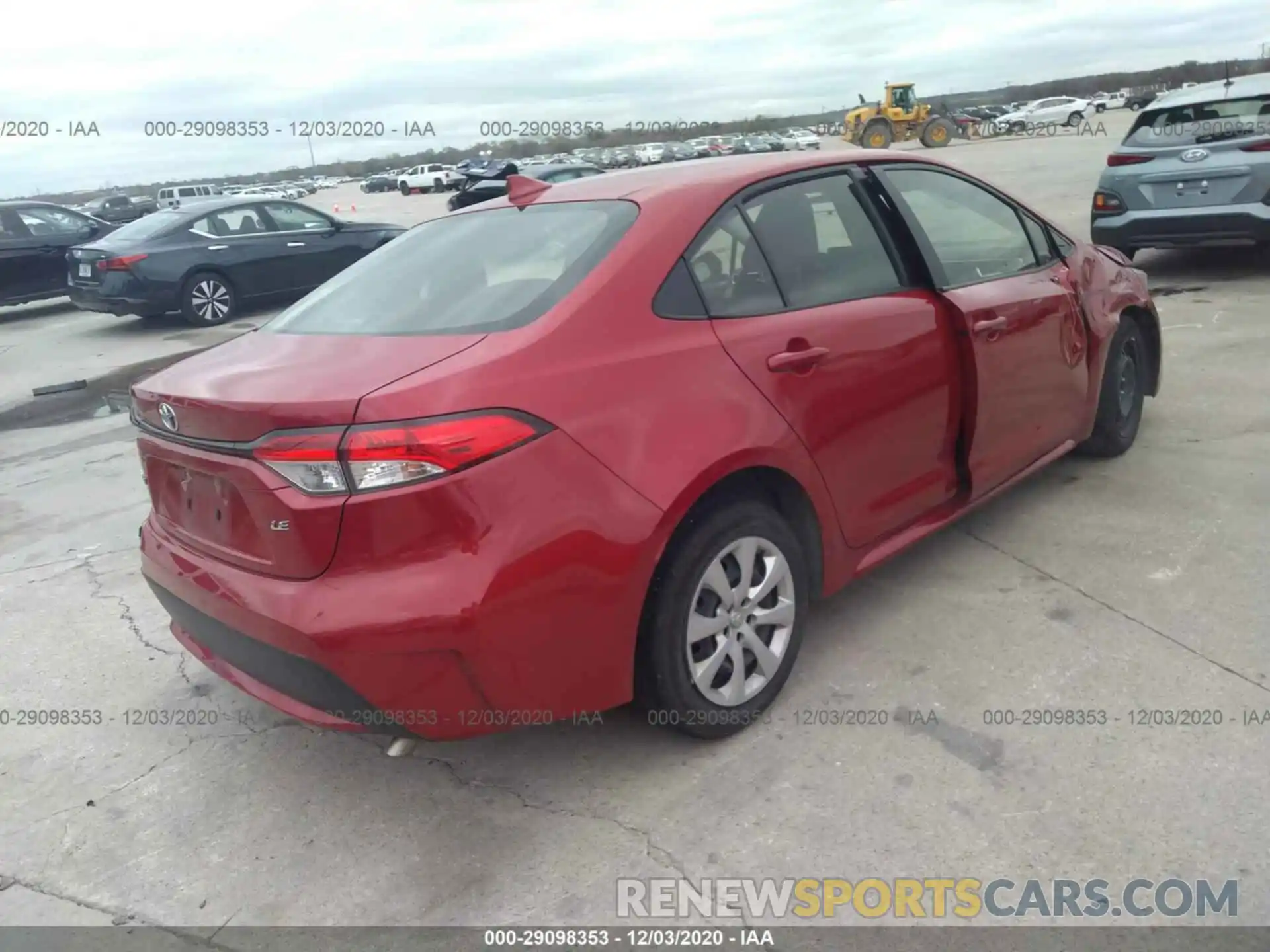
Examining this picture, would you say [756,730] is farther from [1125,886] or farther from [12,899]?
[12,899]

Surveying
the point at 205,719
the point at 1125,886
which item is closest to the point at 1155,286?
the point at 1125,886

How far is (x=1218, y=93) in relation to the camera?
8680 millimetres

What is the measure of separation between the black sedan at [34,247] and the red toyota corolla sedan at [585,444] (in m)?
12.2

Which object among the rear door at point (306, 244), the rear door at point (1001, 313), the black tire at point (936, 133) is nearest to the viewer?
the rear door at point (1001, 313)

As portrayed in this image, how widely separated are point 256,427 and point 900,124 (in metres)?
41.2

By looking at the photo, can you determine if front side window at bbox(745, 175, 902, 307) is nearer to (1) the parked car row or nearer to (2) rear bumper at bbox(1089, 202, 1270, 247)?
(2) rear bumper at bbox(1089, 202, 1270, 247)

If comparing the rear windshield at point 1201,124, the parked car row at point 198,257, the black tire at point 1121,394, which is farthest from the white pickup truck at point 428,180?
the black tire at point 1121,394

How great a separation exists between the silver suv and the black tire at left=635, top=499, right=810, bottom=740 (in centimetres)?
710

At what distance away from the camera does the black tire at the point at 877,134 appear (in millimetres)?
37219

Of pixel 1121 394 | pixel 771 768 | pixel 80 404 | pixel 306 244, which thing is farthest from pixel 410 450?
pixel 306 244

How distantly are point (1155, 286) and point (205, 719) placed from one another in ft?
28.9

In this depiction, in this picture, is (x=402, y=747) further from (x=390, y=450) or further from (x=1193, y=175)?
(x=1193, y=175)

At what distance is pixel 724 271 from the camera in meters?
2.95

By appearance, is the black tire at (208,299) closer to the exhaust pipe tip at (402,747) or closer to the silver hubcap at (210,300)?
the silver hubcap at (210,300)
